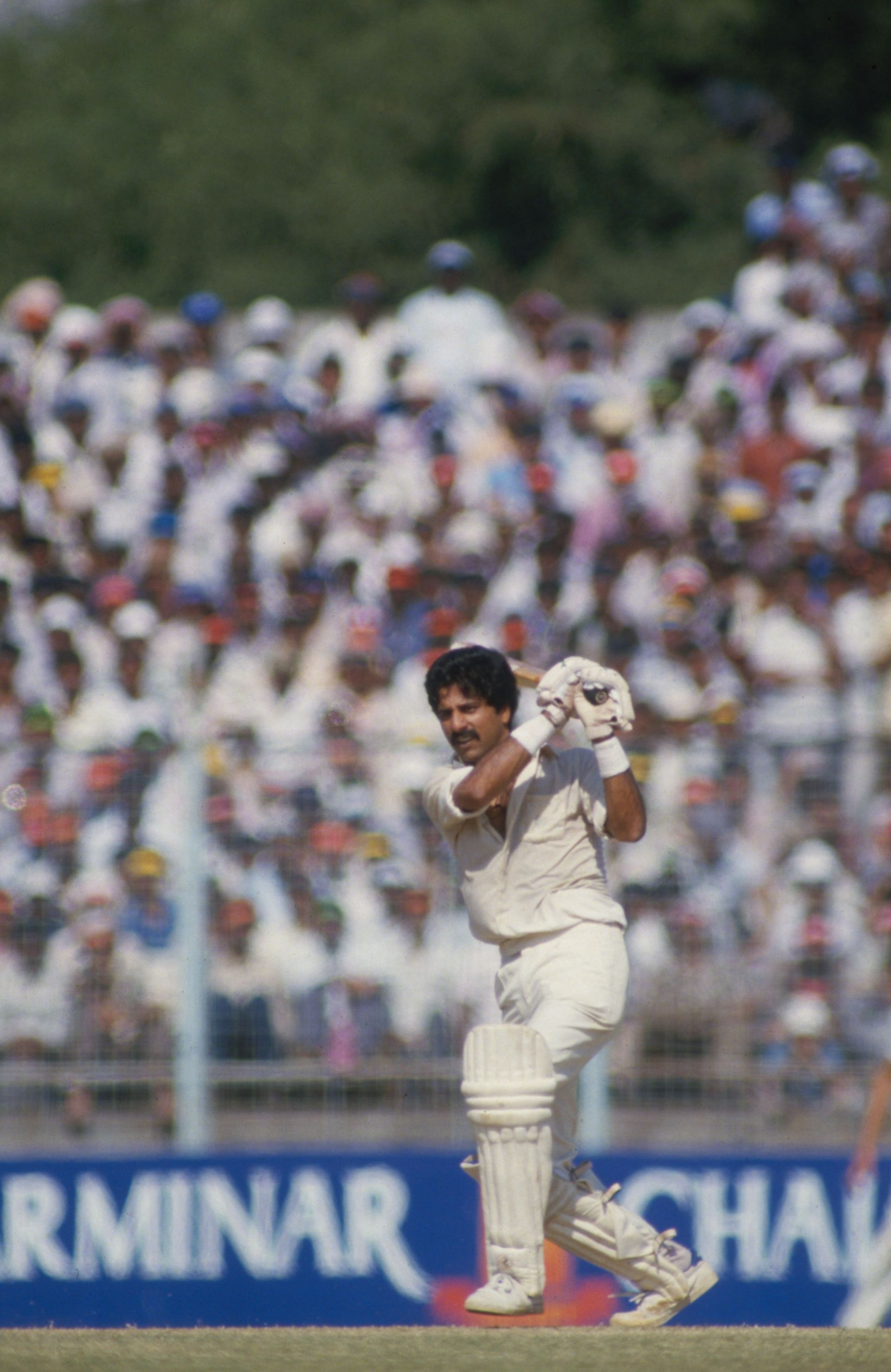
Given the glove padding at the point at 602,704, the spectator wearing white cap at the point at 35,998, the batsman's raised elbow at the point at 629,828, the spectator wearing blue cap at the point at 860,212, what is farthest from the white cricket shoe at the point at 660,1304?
the spectator wearing blue cap at the point at 860,212

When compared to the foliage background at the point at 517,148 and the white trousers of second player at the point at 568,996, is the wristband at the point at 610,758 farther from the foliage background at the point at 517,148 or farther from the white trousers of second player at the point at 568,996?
the foliage background at the point at 517,148

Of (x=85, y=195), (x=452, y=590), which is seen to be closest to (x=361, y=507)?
(x=452, y=590)

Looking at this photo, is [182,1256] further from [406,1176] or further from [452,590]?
[452,590]

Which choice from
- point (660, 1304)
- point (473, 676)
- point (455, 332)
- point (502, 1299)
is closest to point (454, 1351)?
point (502, 1299)

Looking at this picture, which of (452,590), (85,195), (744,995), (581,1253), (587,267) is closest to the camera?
(581,1253)

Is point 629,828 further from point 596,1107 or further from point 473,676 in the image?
point 596,1107

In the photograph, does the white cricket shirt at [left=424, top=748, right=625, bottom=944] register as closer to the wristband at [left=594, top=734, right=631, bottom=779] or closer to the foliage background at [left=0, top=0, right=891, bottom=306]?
the wristband at [left=594, top=734, right=631, bottom=779]
